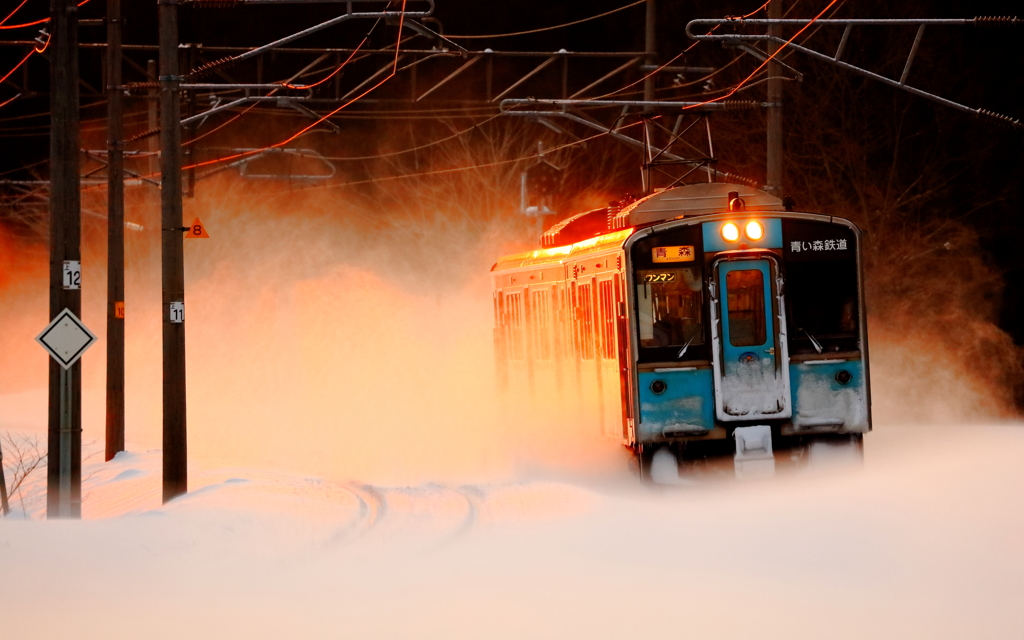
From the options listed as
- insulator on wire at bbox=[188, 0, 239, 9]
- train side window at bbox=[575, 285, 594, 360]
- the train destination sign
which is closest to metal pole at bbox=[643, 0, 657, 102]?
insulator on wire at bbox=[188, 0, 239, 9]

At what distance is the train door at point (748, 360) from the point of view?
42.3 feet

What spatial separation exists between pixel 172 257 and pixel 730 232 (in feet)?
18.4

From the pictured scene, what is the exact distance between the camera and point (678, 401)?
1293 cm

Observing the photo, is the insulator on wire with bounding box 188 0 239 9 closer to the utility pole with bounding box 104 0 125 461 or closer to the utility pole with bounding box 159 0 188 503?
the utility pole with bounding box 159 0 188 503

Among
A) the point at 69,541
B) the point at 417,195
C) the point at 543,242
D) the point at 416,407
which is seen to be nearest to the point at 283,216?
the point at 417,195

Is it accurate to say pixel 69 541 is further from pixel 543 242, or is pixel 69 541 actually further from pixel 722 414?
pixel 543 242

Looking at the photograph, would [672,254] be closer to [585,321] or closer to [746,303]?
[746,303]

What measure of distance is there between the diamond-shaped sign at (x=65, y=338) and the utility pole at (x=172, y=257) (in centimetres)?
89

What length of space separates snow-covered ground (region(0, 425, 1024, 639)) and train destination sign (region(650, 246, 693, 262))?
2.17 meters

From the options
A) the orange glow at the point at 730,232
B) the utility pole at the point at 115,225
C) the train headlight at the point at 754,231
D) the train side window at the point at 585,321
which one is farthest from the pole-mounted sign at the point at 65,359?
the train headlight at the point at 754,231

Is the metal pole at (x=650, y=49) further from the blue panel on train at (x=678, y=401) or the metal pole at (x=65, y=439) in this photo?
the metal pole at (x=65, y=439)

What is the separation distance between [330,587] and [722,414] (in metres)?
5.44

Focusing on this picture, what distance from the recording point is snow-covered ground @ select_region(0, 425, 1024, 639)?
735 cm

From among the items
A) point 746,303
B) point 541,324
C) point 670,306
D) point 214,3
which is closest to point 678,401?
point 670,306
